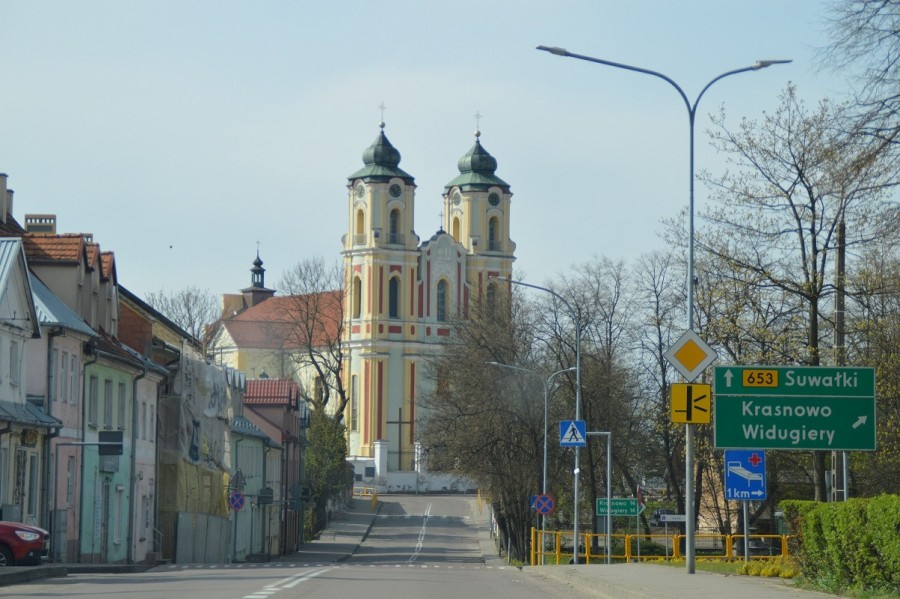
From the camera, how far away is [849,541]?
19516 millimetres

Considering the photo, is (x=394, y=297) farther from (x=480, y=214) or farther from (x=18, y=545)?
(x=18, y=545)

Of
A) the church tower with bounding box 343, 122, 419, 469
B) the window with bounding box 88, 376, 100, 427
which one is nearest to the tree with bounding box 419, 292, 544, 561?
the window with bounding box 88, 376, 100, 427

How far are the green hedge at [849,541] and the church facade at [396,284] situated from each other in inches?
4027

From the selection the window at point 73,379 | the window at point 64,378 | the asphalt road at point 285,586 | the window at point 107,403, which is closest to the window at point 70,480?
the window at point 73,379

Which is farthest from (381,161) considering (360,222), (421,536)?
(421,536)

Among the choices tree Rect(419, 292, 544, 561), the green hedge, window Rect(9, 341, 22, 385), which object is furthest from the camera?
tree Rect(419, 292, 544, 561)

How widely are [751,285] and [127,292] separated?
21940mm

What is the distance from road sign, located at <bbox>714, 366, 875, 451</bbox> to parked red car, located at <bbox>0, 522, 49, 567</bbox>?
39.2 feet

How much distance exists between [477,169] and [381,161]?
9.16 meters

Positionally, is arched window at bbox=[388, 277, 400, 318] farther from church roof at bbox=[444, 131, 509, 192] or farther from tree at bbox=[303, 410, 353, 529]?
tree at bbox=[303, 410, 353, 529]

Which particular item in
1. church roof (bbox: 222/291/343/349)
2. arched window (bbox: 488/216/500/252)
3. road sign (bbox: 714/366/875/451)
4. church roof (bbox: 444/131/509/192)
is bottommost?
road sign (bbox: 714/366/875/451)

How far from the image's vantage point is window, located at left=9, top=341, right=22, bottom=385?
33.4m

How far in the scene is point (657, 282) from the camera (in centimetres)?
6128

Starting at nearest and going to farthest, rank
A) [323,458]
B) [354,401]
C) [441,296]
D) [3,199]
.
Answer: [3,199]
[323,458]
[354,401]
[441,296]
